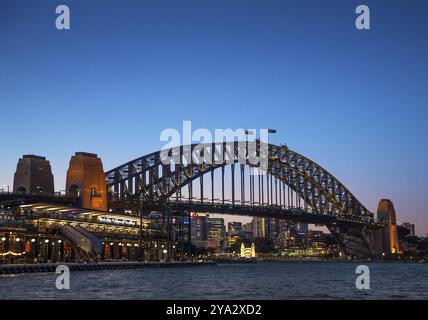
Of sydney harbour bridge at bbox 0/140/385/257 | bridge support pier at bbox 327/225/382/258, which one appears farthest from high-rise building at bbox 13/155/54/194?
bridge support pier at bbox 327/225/382/258

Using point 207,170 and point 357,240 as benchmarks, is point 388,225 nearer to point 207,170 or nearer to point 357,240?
point 357,240

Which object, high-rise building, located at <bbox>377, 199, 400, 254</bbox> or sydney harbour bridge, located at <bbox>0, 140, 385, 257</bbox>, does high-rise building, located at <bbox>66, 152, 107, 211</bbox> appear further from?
high-rise building, located at <bbox>377, 199, 400, 254</bbox>

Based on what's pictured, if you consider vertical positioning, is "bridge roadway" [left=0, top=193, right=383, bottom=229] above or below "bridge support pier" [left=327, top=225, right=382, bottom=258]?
above

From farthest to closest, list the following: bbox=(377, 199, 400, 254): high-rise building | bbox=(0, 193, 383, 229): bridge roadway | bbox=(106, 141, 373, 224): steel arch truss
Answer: bbox=(377, 199, 400, 254): high-rise building, bbox=(106, 141, 373, 224): steel arch truss, bbox=(0, 193, 383, 229): bridge roadway

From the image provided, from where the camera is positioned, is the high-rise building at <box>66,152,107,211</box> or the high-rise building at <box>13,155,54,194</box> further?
the high-rise building at <box>13,155,54,194</box>

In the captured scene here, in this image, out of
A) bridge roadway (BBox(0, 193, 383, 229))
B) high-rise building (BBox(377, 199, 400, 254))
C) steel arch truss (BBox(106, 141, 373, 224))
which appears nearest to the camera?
bridge roadway (BBox(0, 193, 383, 229))

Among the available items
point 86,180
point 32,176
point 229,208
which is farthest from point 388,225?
point 32,176

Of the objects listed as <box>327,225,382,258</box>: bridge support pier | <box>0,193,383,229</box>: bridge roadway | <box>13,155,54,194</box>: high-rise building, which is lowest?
<box>327,225,382,258</box>: bridge support pier
